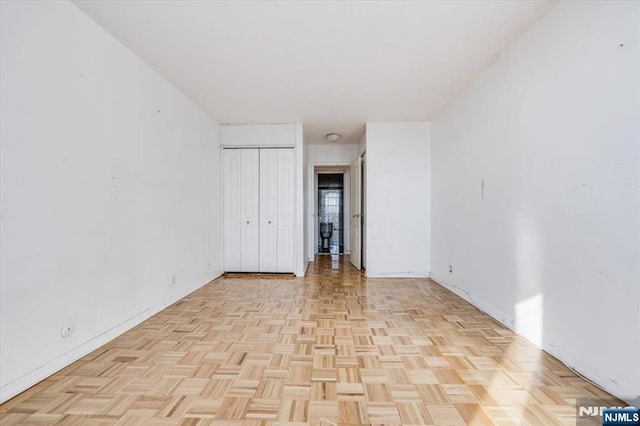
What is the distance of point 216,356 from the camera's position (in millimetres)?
2115

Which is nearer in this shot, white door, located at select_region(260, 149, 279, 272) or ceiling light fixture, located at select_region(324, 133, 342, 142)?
white door, located at select_region(260, 149, 279, 272)

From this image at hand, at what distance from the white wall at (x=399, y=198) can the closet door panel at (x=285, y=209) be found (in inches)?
51.2

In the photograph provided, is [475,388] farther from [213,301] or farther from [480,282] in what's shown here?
[213,301]

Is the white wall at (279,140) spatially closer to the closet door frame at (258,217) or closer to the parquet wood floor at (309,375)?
the closet door frame at (258,217)

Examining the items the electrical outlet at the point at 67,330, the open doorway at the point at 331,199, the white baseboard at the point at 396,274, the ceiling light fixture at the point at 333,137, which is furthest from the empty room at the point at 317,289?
the open doorway at the point at 331,199

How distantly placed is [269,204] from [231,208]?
2.17 ft

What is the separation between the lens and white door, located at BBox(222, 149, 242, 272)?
5.02 meters

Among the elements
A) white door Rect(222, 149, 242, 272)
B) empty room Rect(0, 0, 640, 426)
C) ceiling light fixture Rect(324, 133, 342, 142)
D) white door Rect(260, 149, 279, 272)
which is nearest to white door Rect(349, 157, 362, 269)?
ceiling light fixture Rect(324, 133, 342, 142)

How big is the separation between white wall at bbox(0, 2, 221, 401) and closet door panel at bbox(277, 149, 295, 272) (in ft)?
6.22

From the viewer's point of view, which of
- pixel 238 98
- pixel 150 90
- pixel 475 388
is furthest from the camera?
pixel 238 98

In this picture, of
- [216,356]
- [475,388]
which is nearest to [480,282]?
[475,388]

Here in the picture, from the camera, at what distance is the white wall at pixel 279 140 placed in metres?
4.90

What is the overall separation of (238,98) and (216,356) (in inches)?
120

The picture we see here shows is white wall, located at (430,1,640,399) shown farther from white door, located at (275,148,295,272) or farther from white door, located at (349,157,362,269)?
white door, located at (275,148,295,272)
